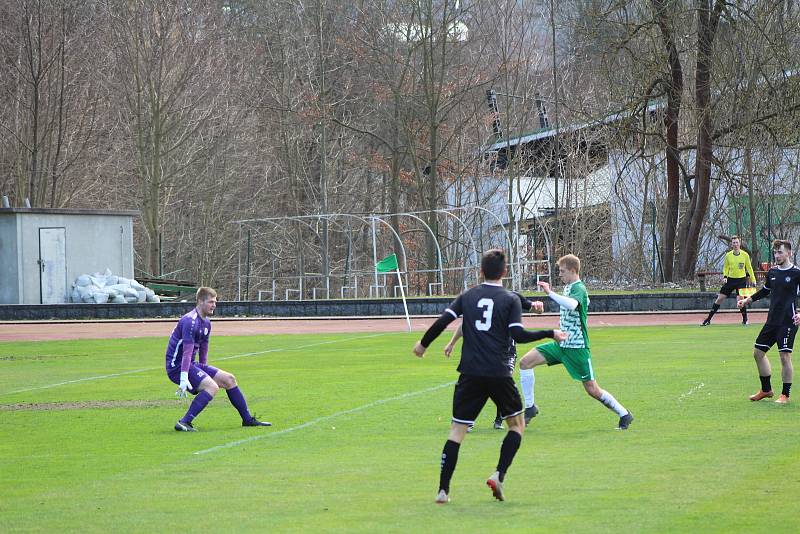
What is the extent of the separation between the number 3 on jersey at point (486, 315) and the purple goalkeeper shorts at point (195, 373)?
5.38 m

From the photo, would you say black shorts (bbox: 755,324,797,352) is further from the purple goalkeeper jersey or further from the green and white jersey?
the purple goalkeeper jersey

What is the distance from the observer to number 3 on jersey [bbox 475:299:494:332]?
29.5 ft

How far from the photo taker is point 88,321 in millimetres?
40438

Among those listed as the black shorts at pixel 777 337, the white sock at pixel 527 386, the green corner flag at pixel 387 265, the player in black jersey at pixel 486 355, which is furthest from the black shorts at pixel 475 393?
the green corner flag at pixel 387 265

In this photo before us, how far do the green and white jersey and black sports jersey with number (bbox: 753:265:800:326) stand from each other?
3342 millimetres

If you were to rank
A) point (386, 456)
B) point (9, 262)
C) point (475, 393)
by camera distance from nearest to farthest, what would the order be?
point (475, 393)
point (386, 456)
point (9, 262)

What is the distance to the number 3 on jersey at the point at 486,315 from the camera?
8.98 meters

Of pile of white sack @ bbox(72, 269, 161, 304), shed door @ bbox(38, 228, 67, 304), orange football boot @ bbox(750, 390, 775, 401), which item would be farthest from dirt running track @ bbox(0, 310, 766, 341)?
orange football boot @ bbox(750, 390, 775, 401)

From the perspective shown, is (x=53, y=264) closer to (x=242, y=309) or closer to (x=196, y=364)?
(x=242, y=309)

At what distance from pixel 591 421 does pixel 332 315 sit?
27.7m

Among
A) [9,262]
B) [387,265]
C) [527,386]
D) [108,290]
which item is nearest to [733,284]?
[387,265]

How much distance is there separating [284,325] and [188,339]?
2338 centimetres

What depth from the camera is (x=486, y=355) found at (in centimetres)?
895

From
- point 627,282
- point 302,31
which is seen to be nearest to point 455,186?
point 302,31
